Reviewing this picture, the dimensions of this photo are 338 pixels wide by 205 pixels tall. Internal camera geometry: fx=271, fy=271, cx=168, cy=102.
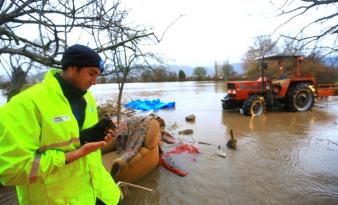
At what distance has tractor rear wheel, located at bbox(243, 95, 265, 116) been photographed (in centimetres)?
1025

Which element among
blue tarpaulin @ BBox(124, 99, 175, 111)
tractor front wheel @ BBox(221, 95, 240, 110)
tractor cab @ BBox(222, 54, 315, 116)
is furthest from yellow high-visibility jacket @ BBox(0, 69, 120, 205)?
blue tarpaulin @ BBox(124, 99, 175, 111)

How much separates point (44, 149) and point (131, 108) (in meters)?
12.4

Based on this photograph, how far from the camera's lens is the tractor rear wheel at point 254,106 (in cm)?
1025

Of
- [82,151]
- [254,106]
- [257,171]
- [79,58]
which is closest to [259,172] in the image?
[257,171]

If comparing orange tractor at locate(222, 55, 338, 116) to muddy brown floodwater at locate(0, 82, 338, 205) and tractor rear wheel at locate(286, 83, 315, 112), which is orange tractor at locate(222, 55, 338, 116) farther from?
muddy brown floodwater at locate(0, 82, 338, 205)

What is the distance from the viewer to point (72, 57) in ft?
5.10

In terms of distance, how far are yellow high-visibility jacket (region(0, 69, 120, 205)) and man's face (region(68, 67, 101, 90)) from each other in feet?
0.33

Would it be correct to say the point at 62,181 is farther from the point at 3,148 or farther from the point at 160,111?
the point at 160,111

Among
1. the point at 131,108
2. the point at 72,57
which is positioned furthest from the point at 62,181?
the point at 131,108

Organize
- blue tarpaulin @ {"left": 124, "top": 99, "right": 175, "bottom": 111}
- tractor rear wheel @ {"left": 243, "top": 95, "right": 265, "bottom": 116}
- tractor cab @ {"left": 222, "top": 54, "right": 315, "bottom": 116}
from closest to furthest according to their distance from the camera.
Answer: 1. tractor rear wheel @ {"left": 243, "top": 95, "right": 265, "bottom": 116}
2. tractor cab @ {"left": 222, "top": 54, "right": 315, "bottom": 116}
3. blue tarpaulin @ {"left": 124, "top": 99, "right": 175, "bottom": 111}

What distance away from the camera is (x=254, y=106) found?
1034cm

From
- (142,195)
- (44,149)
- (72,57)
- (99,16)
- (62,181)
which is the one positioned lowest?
(142,195)

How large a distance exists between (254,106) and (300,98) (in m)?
2.50

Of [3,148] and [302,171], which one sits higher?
[3,148]
